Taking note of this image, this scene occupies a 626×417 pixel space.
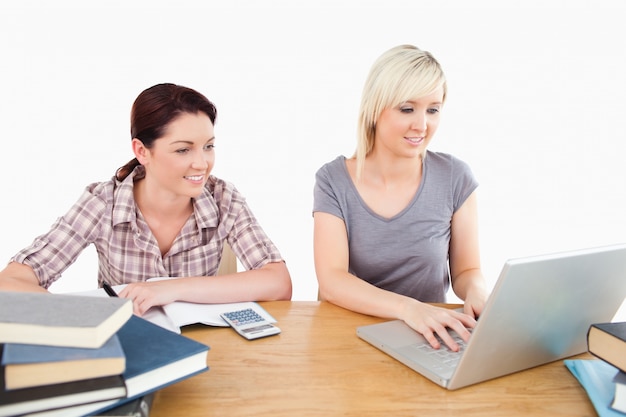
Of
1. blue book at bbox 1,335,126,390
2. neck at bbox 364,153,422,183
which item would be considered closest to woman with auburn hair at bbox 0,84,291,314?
neck at bbox 364,153,422,183

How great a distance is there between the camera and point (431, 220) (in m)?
1.78

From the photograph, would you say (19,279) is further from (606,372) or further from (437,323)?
(606,372)

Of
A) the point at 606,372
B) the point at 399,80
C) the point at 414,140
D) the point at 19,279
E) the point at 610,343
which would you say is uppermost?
the point at 399,80

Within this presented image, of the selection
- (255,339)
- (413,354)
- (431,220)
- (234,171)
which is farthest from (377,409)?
(234,171)

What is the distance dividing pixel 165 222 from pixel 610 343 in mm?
1255

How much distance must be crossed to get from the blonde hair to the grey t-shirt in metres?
0.24

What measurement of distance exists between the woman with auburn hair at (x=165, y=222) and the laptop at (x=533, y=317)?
1.94ft

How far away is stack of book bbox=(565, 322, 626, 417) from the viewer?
0.91 metres

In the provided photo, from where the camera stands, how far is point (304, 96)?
10.5 feet

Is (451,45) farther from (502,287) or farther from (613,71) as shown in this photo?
(502,287)

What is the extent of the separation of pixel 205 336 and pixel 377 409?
44 centimetres

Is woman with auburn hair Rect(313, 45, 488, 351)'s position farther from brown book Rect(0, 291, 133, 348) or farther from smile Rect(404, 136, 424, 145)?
brown book Rect(0, 291, 133, 348)

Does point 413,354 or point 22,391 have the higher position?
point 22,391

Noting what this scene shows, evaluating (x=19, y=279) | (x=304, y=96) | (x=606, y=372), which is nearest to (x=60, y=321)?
(x=19, y=279)
